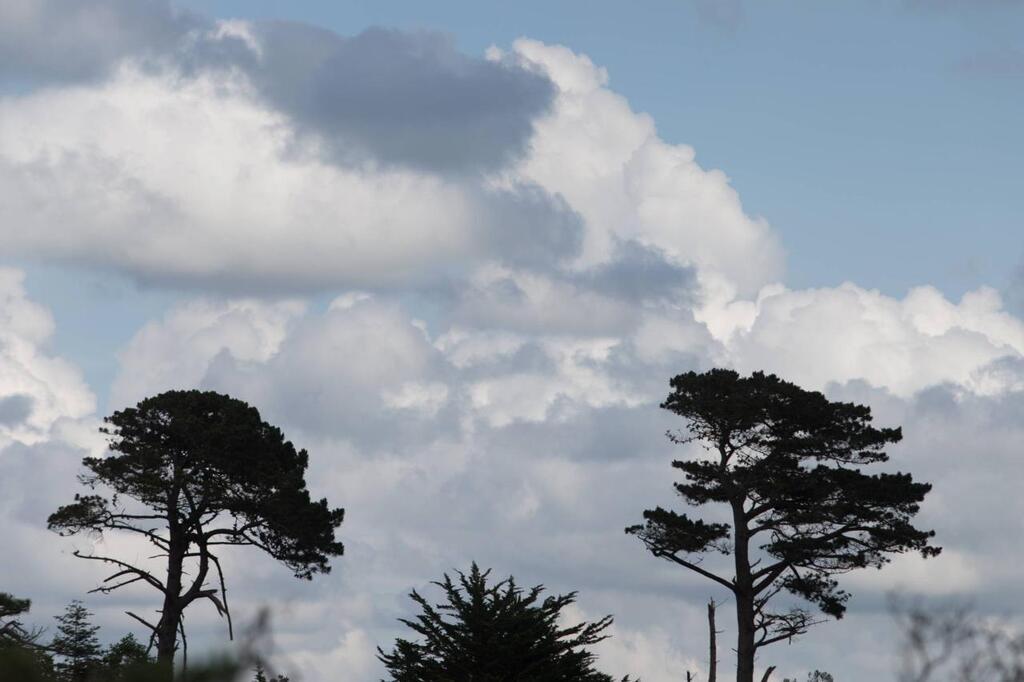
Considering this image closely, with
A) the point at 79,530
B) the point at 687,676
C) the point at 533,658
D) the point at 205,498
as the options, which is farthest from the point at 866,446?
the point at 79,530

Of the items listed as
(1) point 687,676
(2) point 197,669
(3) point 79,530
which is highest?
(3) point 79,530

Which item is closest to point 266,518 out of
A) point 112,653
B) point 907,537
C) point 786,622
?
point 112,653

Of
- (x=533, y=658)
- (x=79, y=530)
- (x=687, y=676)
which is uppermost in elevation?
(x=79, y=530)

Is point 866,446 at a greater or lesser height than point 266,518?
greater

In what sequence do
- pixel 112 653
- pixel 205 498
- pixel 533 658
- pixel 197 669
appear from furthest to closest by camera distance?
pixel 112 653 < pixel 205 498 < pixel 533 658 < pixel 197 669

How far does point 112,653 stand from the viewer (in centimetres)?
5081

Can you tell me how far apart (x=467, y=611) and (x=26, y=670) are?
27.5 metres

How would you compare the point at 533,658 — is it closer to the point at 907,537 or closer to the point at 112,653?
the point at 907,537

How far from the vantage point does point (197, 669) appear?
20.0ft

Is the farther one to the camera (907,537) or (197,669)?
(907,537)

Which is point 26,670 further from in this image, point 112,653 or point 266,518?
point 112,653

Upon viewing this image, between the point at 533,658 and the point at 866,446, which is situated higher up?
the point at 866,446

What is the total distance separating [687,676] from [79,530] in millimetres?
20694

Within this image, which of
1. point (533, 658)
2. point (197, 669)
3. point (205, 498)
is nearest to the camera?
point (197, 669)
